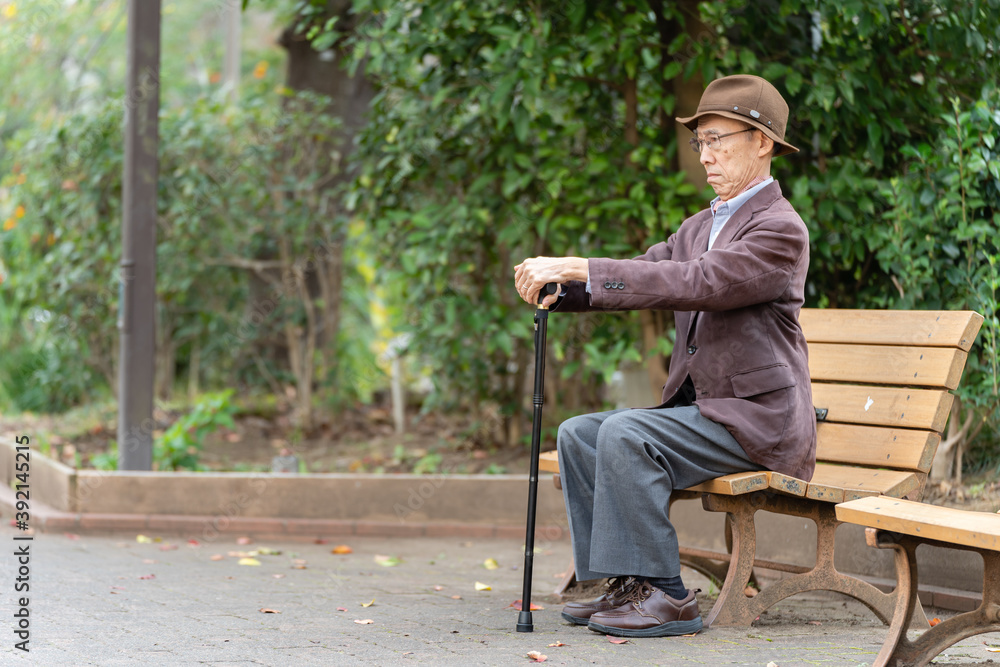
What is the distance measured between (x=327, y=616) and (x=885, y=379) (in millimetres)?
2221

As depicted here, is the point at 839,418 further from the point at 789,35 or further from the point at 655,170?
the point at 789,35

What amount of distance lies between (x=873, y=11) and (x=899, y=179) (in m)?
0.78

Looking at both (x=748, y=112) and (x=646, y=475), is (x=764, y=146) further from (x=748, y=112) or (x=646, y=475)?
(x=646, y=475)

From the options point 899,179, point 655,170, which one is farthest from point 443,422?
point 899,179

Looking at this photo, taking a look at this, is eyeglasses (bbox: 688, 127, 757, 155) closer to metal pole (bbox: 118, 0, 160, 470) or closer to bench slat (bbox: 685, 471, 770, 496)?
bench slat (bbox: 685, 471, 770, 496)

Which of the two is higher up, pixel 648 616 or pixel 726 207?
pixel 726 207

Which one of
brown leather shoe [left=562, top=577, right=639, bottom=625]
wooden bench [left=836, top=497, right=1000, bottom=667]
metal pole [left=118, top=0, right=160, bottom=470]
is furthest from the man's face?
metal pole [left=118, top=0, right=160, bottom=470]

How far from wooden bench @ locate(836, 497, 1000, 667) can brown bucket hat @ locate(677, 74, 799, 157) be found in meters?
1.28

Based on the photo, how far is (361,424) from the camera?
25.8ft

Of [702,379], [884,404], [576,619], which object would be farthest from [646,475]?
[884,404]

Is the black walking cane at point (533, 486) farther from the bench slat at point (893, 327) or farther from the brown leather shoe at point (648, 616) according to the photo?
the bench slat at point (893, 327)

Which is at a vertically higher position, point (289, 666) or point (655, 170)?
point (655, 170)

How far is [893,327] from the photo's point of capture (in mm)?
3814

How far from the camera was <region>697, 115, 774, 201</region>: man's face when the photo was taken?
11.2ft
